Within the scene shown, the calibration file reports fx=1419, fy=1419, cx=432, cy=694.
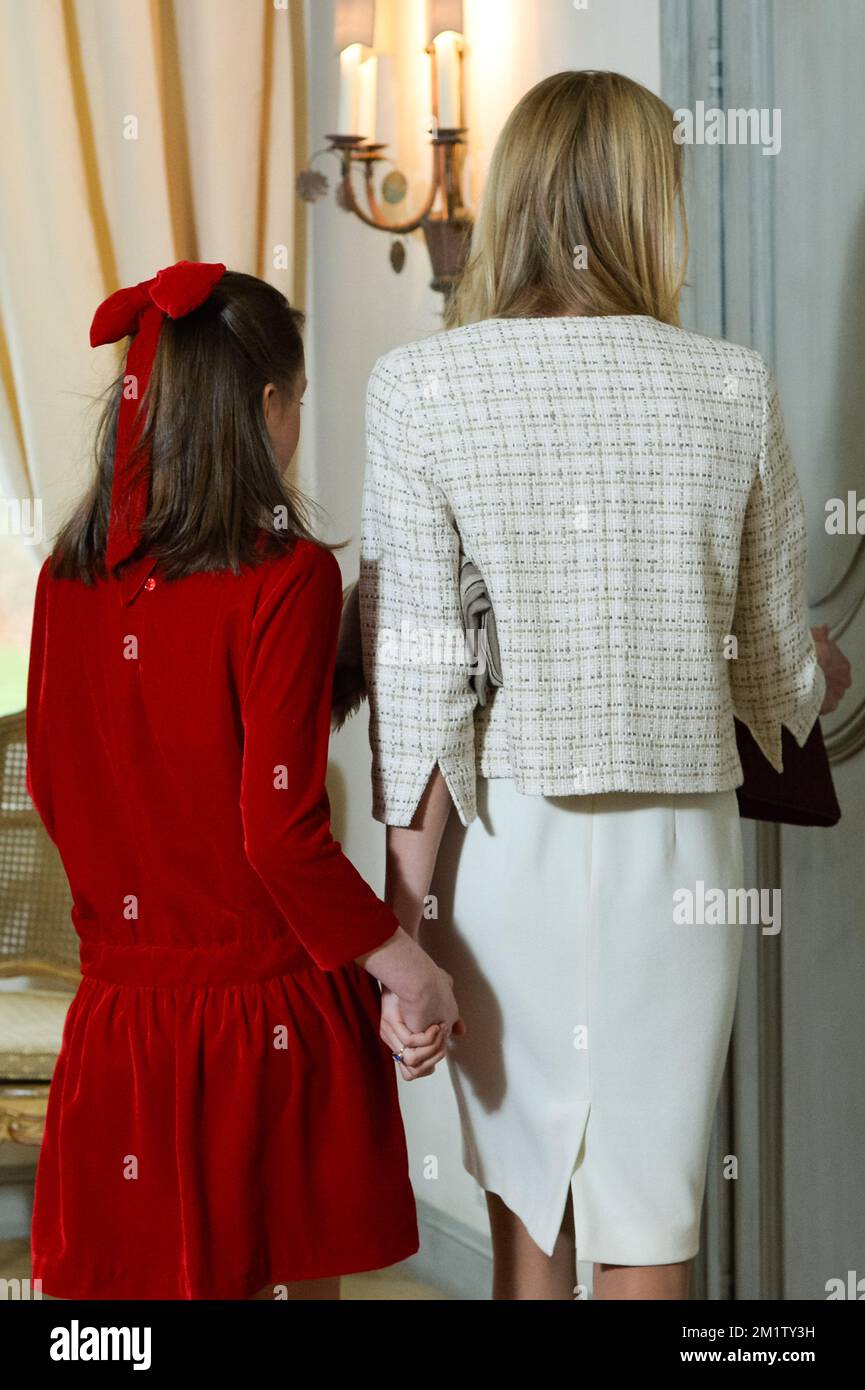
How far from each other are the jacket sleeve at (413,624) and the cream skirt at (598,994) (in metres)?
0.08

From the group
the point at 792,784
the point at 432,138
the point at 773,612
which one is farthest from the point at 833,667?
the point at 432,138

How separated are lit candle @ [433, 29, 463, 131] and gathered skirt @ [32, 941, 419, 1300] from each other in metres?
1.64

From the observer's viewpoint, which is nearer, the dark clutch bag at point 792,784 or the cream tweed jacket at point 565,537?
the cream tweed jacket at point 565,537

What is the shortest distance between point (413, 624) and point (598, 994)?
368 mm

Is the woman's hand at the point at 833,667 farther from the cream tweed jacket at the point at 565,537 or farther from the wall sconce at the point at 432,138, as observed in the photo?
the wall sconce at the point at 432,138

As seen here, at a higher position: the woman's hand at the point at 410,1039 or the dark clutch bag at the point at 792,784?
the dark clutch bag at the point at 792,784

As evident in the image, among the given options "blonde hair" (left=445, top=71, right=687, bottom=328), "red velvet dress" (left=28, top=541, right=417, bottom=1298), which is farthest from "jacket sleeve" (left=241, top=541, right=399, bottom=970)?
"blonde hair" (left=445, top=71, right=687, bottom=328)

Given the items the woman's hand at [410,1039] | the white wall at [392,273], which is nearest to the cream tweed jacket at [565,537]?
the woman's hand at [410,1039]

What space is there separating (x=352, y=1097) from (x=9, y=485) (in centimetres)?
164

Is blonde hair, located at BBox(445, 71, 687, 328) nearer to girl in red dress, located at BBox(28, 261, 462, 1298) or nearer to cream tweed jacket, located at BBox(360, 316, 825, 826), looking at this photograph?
cream tweed jacket, located at BBox(360, 316, 825, 826)

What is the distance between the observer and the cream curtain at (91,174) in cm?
254

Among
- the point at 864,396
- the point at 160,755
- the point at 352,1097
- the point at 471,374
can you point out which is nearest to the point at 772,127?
the point at 864,396

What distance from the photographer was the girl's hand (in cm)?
123
